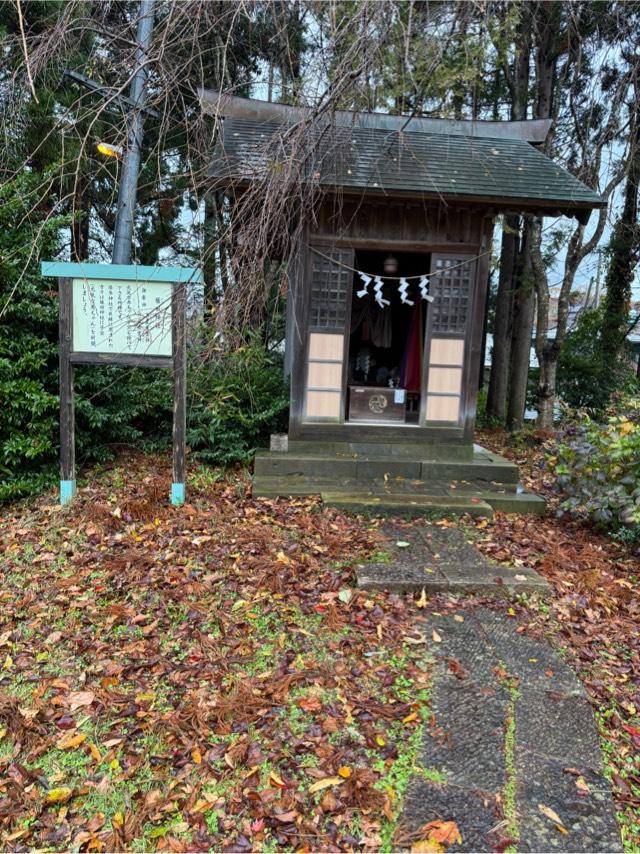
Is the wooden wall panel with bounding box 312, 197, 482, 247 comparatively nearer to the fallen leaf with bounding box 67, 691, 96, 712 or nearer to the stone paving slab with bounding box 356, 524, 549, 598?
the stone paving slab with bounding box 356, 524, 549, 598

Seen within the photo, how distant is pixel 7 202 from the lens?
217 inches

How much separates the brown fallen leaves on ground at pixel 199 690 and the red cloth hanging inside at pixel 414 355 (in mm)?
3485

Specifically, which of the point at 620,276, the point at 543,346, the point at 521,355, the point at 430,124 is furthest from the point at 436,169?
the point at 620,276

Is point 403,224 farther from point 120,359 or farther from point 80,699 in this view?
point 80,699

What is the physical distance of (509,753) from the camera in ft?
8.11

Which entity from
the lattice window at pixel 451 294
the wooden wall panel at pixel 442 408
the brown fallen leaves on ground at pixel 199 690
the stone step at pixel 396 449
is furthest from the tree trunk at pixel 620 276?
the brown fallen leaves on ground at pixel 199 690

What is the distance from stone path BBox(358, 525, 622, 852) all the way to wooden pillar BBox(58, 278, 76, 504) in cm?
374

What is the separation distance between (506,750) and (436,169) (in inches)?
227

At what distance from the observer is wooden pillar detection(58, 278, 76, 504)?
523 centimetres

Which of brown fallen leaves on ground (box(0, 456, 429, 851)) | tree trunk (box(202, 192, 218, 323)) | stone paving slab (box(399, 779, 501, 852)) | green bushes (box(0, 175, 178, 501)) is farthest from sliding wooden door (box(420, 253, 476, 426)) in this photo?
stone paving slab (box(399, 779, 501, 852))

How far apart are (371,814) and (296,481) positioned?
398cm

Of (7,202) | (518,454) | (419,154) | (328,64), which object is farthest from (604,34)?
(7,202)

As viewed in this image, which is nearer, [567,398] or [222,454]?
[222,454]

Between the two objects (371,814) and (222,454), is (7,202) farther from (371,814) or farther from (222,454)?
(371,814)
